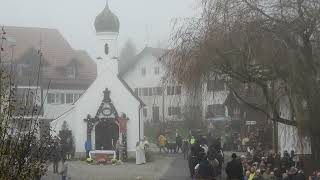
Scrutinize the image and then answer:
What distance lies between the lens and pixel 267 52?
55.2ft

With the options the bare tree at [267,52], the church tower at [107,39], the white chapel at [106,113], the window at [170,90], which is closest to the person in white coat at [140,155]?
the white chapel at [106,113]

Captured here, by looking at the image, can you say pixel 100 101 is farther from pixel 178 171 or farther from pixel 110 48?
pixel 178 171

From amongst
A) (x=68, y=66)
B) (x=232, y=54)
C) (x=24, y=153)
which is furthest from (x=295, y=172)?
(x=68, y=66)

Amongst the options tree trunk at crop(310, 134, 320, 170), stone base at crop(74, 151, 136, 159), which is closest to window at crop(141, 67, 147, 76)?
stone base at crop(74, 151, 136, 159)

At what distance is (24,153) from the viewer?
25.7ft

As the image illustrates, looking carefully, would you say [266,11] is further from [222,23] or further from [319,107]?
[319,107]

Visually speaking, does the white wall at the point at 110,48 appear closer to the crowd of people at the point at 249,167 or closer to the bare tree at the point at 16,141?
the crowd of people at the point at 249,167

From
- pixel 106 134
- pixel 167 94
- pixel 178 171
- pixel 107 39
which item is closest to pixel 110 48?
pixel 107 39

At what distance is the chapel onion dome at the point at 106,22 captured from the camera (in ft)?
145

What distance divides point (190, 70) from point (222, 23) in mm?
1563

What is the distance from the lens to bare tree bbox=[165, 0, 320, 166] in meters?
16.5

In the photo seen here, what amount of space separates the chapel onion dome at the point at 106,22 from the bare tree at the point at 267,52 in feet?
85.9

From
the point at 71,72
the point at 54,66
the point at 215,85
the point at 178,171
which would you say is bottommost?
the point at 178,171

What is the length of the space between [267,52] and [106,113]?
2710cm
